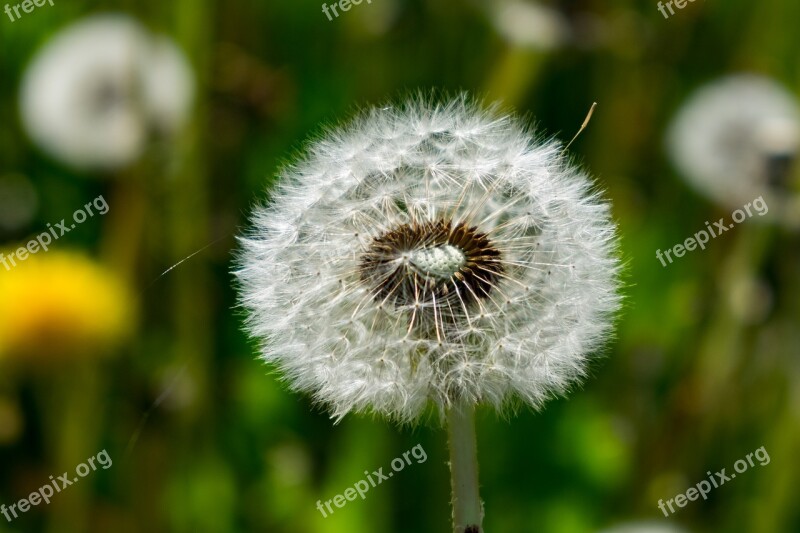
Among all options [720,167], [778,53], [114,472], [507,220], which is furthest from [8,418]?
[778,53]

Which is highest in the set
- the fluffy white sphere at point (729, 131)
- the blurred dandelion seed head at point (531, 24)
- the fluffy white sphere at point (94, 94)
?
the fluffy white sphere at point (94, 94)

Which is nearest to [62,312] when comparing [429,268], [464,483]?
[429,268]

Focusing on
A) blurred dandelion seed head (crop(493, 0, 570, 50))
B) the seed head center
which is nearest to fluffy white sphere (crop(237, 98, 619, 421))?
the seed head center

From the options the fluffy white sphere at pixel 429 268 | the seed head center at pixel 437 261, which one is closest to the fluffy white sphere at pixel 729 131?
the fluffy white sphere at pixel 429 268

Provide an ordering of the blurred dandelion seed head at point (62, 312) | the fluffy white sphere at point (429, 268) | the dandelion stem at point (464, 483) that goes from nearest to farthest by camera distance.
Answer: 1. the dandelion stem at point (464, 483)
2. the fluffy white sphere at point (429, 268)
3. the blurred dandelion seed head at point (62, 312)

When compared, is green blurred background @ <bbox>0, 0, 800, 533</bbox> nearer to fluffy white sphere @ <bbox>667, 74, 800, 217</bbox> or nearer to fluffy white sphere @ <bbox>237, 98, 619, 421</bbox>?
fluffy white sphere @ <bbox>667, 74, 800, 217</bbox>

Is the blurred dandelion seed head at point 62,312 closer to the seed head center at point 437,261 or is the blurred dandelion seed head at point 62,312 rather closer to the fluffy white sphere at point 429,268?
the fluffy white sphere at point 429,268
